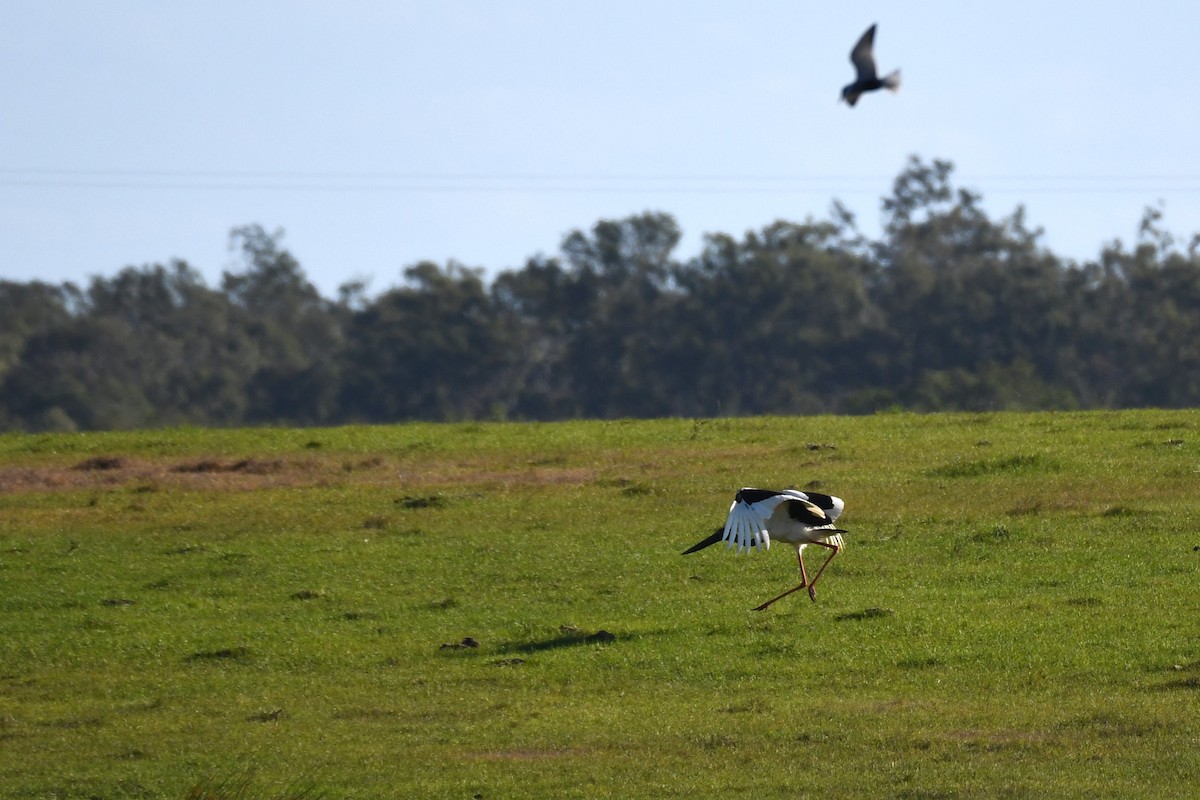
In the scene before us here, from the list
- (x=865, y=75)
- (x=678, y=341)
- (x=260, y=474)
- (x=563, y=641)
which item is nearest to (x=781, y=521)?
(x=563, y=641)

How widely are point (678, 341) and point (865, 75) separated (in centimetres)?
5568

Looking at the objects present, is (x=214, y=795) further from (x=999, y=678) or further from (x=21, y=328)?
(x=21, y=328)

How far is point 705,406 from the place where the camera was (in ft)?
216

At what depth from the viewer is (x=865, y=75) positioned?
1240cm

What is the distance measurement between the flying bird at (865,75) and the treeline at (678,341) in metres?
47.6

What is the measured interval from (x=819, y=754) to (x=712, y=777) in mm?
861

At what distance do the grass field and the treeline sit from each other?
121 feet

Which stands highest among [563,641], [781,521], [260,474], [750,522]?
[750,522]

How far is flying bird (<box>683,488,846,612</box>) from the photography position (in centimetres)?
1395

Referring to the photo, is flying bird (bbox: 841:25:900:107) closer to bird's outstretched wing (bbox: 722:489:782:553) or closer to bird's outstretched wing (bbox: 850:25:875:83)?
bird's outstretched wing (bbox: 850:25:875:83)

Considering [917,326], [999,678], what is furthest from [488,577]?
[917,326]

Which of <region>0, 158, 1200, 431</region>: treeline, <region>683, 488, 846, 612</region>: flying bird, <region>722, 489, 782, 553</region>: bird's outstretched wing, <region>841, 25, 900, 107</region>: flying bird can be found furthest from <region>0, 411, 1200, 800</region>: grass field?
<region>0, 158, 1200, 431</region>: treeline

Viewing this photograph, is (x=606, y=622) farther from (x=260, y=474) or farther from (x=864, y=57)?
(x=260, y=474)

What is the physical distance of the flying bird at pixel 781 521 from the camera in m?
14.0
